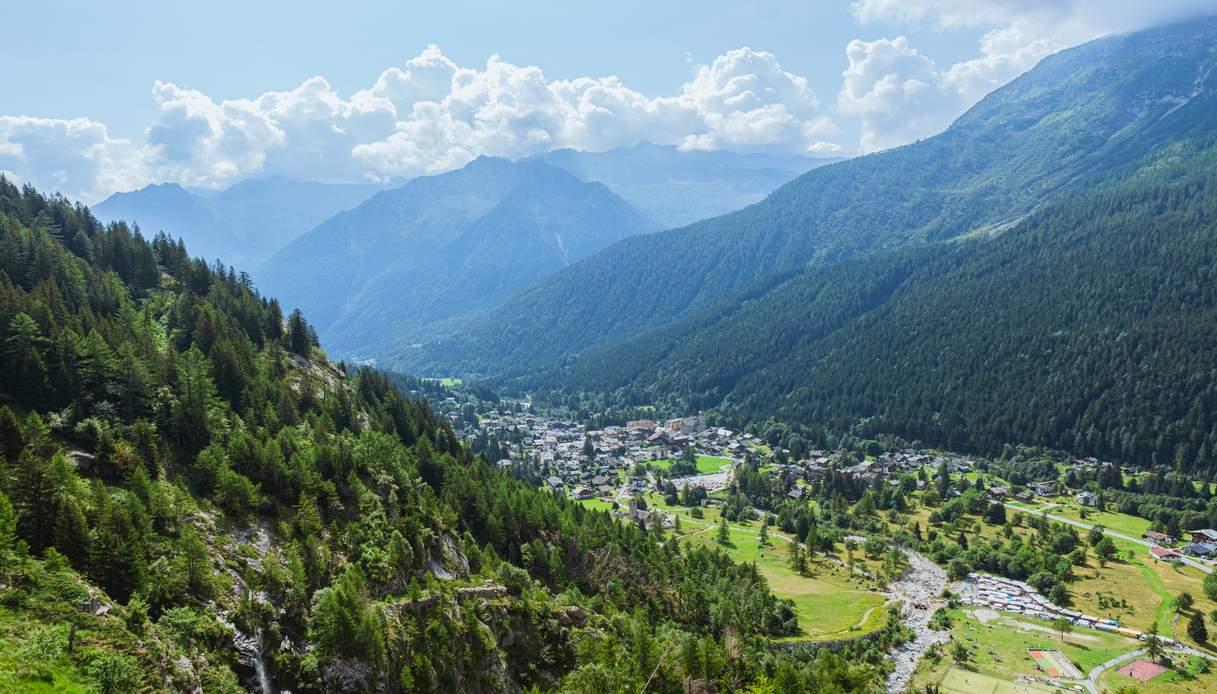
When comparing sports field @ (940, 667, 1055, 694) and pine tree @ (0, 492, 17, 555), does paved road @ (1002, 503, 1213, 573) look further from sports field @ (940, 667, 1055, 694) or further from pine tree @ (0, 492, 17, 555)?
pine tree @ (0, 492, 17, 555)

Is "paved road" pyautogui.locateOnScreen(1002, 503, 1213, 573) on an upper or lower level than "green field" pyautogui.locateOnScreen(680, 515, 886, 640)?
lower

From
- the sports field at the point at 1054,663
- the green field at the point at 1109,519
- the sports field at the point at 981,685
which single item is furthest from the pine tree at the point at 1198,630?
the green field at the point at 1109,519

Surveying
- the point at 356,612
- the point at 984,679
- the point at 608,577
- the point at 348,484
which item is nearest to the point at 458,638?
the point at 356,612

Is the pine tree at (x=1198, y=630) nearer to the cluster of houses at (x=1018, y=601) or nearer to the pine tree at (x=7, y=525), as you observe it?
the cluster of houses at (x=1018, y=601)

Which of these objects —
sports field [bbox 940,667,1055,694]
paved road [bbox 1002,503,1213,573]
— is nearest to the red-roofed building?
paved road [bbox 1002,503,1213,573]

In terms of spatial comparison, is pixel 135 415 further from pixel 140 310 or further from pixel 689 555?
pixel 689 555
